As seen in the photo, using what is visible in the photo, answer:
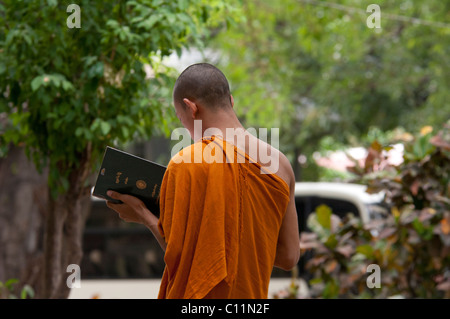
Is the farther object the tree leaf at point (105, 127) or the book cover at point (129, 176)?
the tree leaf at point (105, 127)

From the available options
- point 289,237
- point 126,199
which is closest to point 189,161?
point 126,199

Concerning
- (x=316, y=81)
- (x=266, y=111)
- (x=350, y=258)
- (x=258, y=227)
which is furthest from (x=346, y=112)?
(x=258, y=227)

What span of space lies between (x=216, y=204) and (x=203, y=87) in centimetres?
43

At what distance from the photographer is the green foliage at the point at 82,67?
11.0 ft

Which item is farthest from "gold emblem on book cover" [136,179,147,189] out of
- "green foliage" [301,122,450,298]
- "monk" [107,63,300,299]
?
"green foliage" [301,122,450,298]

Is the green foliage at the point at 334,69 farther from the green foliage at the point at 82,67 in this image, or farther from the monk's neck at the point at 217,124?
the monk's neck at the point at 217,124

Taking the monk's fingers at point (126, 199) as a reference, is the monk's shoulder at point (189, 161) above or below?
above

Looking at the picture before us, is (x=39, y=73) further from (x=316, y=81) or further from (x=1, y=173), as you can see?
(x=316, y=81)

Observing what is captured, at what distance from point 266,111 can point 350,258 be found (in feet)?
16.0

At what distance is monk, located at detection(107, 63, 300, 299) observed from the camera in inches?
81.6

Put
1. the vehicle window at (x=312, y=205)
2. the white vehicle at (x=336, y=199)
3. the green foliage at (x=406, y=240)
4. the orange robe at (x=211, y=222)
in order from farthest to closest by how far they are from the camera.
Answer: the vehicle window at (x=312, y=205) < the white vehicle at (x=336, y=199) < the green foliage at (x=406, y=240) < the orange robe at (x=211, y=222)

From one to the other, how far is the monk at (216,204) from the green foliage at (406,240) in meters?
2.66

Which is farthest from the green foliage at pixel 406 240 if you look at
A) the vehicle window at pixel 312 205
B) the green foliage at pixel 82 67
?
the vehicle window at pixel 312 205

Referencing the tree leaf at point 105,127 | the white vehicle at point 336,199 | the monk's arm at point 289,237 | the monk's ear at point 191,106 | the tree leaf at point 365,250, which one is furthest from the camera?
the white vehicle at point 336,199
